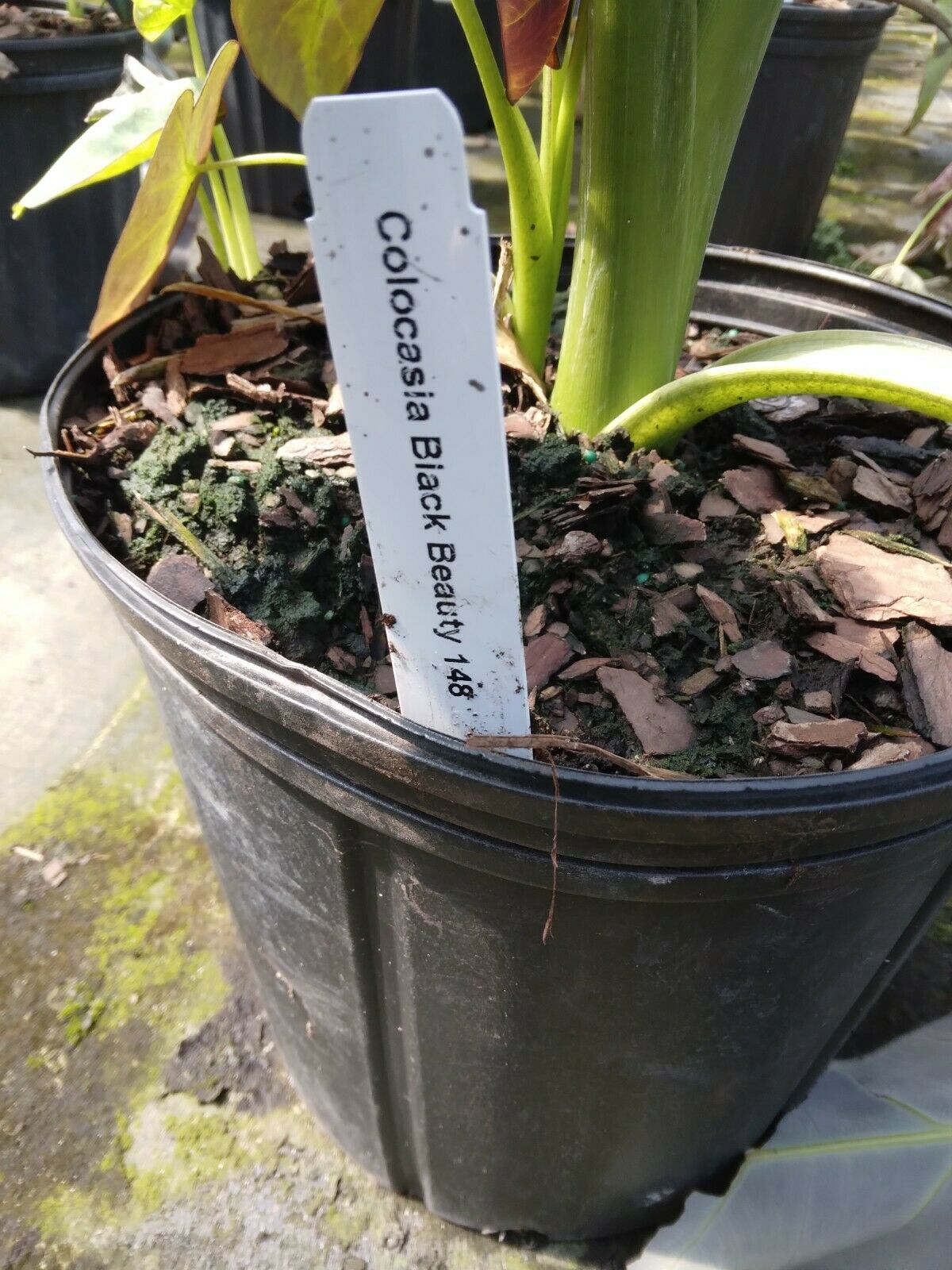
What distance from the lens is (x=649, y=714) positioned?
0.56 m

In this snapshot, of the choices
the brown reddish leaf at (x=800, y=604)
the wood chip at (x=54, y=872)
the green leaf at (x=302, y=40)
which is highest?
the green leaf at (x=302, y=40)

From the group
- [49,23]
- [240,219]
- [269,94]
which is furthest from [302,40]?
[269,94]

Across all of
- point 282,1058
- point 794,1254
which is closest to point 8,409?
point 282,1058

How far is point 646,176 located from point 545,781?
0.45 meters

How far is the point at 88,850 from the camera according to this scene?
1.13 metres

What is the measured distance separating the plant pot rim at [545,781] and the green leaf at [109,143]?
0.34 metres

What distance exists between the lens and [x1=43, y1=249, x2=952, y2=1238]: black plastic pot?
1.49ft

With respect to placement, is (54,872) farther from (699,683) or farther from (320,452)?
(699,683)

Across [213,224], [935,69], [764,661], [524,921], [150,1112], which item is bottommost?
[150,1112]

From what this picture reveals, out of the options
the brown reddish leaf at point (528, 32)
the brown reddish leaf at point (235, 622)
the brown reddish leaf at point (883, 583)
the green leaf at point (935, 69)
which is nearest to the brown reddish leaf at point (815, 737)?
the brown reddish leaf at point (883, 583)

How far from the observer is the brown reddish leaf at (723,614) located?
62 centimetres

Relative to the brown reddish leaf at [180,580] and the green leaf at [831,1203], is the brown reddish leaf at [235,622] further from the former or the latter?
the green leaf at [831,1203]

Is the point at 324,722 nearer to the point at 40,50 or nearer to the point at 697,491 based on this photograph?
the point at 697,491

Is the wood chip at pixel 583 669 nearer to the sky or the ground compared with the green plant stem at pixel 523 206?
nearer to the ground
